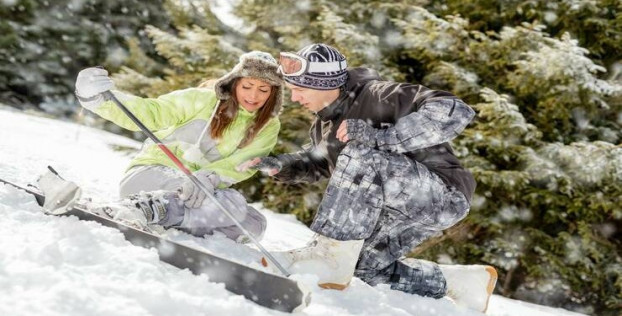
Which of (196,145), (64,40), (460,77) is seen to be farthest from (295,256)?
(64,40)

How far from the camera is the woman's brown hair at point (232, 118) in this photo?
318 centimetres

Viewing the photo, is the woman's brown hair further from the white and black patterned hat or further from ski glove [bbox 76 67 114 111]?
ski glove [bbox 76 67 114 111]

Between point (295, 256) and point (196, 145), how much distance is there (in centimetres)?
105

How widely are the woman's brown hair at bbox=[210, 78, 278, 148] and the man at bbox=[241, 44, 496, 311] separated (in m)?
0.29

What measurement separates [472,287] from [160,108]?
6.20 feet

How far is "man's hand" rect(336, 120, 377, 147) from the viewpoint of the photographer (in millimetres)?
2395

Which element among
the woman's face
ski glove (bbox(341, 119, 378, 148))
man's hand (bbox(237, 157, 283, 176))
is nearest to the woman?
the woman's face

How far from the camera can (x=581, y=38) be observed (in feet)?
19.4

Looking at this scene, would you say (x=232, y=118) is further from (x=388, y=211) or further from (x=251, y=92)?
(x=388, y=211)

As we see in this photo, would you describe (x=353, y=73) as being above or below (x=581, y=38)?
above

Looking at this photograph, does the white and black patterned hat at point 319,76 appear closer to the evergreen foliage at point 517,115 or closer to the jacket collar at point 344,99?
the jacket collar at point 344,99

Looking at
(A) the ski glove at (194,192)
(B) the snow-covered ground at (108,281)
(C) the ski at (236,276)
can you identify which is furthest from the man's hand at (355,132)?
(A) the ski glove at (194,192)

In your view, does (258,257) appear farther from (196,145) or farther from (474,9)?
(474,9)

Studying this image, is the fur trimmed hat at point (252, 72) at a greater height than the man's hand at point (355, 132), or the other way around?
the fur trimmed hat at point (252, 72)
